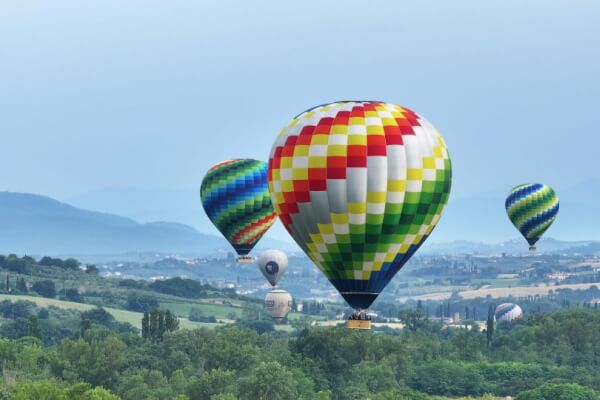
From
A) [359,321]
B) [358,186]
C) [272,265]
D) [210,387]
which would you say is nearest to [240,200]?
[210,387]

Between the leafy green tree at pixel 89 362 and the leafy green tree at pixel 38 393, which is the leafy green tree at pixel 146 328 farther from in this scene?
the leafy green tree at pixel 38 393

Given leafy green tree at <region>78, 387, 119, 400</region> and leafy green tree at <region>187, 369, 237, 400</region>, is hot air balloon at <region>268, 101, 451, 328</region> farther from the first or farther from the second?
leafy green tree at <region>187, 369, 237, 400</region>

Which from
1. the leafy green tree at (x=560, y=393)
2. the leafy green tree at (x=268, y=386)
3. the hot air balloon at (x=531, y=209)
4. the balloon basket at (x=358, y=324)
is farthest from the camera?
the hot air balloon at (x=531, y=209)

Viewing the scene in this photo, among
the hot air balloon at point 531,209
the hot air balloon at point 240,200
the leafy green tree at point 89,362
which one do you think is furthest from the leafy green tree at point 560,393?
the leafy green tree at point 89,362

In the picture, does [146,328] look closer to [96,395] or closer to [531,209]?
[531,209]

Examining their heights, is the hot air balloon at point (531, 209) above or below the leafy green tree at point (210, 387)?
above

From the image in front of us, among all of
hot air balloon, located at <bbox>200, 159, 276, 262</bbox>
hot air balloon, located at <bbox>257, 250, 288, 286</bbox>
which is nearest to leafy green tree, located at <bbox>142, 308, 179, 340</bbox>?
hot air balloon, located at <bbox>257, 250, 288, 286</bbox>

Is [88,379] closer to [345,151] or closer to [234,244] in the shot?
[234,244]
